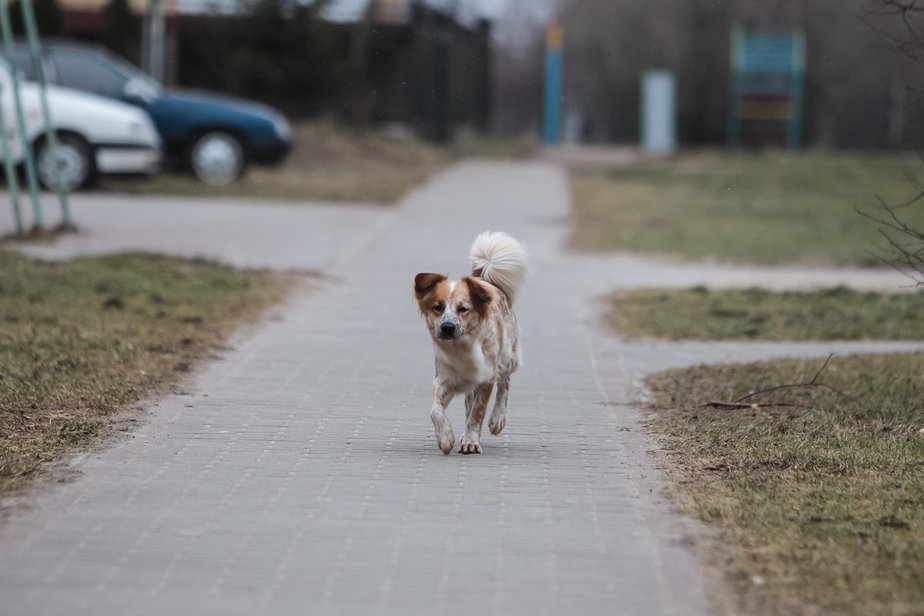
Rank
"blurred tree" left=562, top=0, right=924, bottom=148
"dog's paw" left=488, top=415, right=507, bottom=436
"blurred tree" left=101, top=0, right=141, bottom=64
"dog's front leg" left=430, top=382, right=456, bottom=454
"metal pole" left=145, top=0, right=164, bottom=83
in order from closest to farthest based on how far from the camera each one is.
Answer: "dog's front leg" left=430, top=382, right=456, bottom=454 < "dog's paw" left=488, top=415, right=507, bottom=436 < "metal pole" left=145, top=0, right=164, bottom=83 < "blurred tree" left=101, top=0, right=141, bottom=64 < "blurred tree" left=562, top=0, right=924, bottom=148

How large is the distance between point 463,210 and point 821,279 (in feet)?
25.4

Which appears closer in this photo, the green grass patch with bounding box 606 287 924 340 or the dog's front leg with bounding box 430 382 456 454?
the dog's front leg with bounding box 430 382 456 454

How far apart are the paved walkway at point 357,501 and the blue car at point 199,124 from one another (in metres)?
12.5

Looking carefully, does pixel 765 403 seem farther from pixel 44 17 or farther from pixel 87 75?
pixel 44 17

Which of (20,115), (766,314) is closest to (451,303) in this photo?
(766,314)

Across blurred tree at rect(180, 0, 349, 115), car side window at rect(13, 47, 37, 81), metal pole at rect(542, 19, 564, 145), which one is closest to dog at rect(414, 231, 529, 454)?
car side window at rect(13, 47, 37, 81)

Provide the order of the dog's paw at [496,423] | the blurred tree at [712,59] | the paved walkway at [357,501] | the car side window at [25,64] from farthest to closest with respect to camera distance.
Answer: the blurred tree at [712,59] → the car side window at [25,64] → the dog's paw at [496,423] → the paved walkway at [357,501]

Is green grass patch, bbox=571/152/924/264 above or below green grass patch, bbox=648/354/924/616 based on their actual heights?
below

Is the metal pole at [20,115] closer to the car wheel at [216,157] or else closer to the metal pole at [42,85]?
the metal pole at [42,85]

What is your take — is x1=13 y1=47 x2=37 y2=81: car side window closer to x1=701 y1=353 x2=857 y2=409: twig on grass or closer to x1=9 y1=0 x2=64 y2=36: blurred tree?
x1=9 y1=0 x2=64 y2=36: blurred tree

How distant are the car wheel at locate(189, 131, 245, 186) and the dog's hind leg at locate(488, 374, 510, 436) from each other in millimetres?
17370

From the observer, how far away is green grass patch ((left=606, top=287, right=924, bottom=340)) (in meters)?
11.6

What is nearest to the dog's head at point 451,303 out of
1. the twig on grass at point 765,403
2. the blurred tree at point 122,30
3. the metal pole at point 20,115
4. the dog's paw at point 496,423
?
the dog's paw at point 496,423

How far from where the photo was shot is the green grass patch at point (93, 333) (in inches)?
293
